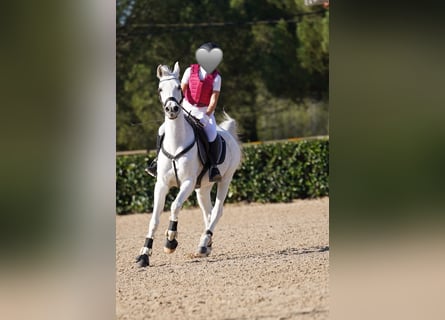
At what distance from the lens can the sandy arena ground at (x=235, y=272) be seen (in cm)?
441

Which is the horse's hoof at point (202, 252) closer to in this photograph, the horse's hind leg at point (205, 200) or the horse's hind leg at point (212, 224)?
the horse's hind leg at point (212, 224)

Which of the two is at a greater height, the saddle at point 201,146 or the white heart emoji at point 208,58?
the white heart emoji at point 208,58

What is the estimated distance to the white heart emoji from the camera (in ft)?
23.0

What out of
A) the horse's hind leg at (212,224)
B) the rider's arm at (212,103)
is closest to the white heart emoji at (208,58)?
the rider's arm at (212,103)

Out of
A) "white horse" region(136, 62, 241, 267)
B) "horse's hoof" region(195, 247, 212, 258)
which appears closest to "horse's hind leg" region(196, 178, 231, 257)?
"horse's hoof" region(195, 247, 212, 258)

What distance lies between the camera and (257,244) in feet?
26.3

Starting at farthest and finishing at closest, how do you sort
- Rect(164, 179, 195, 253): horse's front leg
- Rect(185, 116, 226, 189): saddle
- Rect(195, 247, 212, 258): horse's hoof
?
Rect(195, 247, 212, 258): horse's hoof, Rect(185, 116, 226, 189): saddle, Rect(164, 179, 195, 253): horse's front leg

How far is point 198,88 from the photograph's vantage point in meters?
6.94

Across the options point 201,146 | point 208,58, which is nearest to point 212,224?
point 201,146

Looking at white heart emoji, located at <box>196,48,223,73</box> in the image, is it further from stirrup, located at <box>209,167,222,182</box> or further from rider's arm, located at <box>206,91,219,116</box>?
stirrup, located at <box>209,167,222,182</box>
